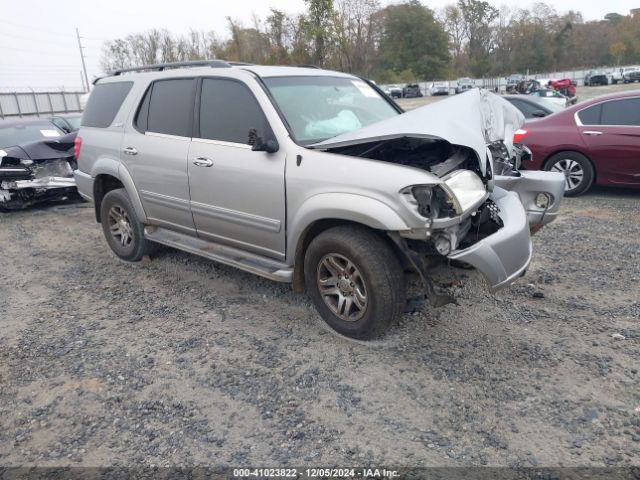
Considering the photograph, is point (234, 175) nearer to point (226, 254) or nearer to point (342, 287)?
point (226, 254)

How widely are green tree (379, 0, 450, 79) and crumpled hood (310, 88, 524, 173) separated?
7469 cm

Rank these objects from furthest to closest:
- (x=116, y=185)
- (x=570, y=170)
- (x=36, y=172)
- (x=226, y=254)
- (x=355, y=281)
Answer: (x=36, y=172)
(x=570, y=170)
(x=116, y=185)
(x=226, y=254)
(x=355, y=281)

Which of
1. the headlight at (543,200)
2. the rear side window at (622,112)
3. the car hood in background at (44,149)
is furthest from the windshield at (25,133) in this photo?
the rear side window at (622,112)

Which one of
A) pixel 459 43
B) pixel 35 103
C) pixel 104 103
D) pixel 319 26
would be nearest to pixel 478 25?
pixel 459 43

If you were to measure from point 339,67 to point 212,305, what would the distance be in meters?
38.5

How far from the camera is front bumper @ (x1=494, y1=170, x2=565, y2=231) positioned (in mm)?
4137

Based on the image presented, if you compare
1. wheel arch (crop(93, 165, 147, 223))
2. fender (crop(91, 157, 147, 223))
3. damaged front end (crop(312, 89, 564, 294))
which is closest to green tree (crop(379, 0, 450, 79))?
wheel arch (crop(93, 165, 147, 223))

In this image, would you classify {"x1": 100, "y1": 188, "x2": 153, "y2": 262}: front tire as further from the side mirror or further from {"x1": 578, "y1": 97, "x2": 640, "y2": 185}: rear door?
{"x1": 578, "y1": 97, "x2": 640, "y2": 185}: rear door

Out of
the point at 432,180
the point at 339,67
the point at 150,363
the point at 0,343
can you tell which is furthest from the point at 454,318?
the point at 339,67

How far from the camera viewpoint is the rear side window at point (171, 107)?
4.66 meters

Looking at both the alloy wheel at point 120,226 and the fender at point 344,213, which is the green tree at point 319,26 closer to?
the alloy wheel at point 120,226

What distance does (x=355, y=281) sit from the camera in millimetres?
3629

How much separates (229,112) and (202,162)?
474 mm

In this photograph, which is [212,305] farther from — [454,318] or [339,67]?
[339,67]
